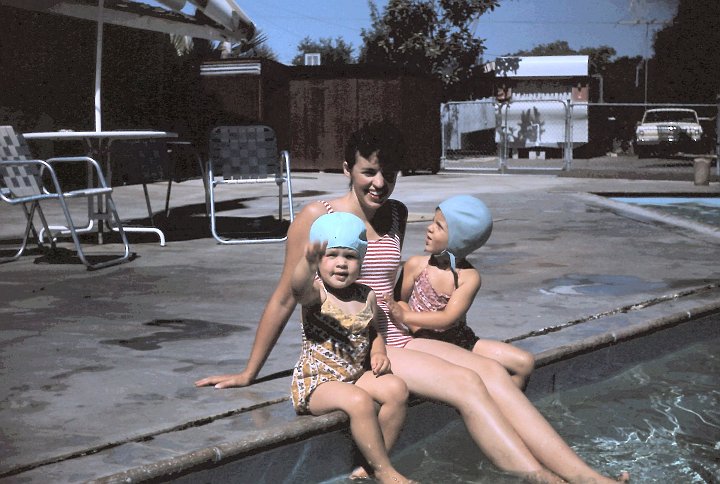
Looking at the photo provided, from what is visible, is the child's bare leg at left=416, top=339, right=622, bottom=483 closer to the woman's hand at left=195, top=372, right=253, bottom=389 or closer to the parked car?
the woman's hand at left=195, top=372, right=253, bottom=389

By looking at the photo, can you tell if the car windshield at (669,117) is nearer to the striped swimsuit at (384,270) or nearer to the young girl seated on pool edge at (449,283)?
the young girl seated on pool edge at (449,283)

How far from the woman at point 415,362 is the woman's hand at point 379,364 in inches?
5.6

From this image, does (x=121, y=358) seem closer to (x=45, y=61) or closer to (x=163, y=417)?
(x=163, y=417)

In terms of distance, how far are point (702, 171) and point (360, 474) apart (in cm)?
1493

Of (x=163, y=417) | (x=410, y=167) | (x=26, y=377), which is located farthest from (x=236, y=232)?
(x=410, y=167)

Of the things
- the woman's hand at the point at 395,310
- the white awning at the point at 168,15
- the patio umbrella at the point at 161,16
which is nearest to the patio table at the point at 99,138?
the patio umbrella at the point at 161,16

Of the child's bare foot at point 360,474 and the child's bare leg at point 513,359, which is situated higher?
the child's bare leg at point 513,359

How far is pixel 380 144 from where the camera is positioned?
348cm

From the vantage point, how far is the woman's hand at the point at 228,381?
3686 millimetres

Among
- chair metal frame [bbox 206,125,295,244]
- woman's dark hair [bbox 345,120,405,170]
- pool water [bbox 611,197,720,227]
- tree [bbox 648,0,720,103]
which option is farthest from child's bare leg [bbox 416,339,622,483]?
tree [bbox 648,0,720,103]

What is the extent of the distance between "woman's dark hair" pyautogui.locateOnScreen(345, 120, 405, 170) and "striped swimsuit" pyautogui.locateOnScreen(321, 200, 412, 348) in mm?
239

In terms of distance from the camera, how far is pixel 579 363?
14.9 feet

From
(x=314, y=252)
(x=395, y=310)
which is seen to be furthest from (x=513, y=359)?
(x=314, y=252)

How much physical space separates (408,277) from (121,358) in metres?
1.29
